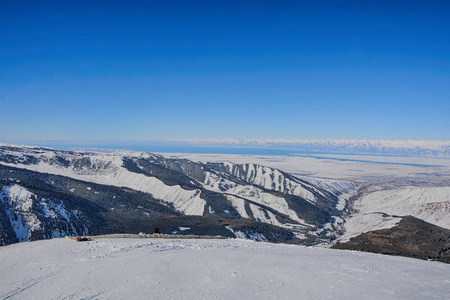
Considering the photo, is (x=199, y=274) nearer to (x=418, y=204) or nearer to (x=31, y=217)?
(x=31, y=217)

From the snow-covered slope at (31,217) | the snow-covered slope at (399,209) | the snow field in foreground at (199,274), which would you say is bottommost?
the snow-covered slope at (399,209)

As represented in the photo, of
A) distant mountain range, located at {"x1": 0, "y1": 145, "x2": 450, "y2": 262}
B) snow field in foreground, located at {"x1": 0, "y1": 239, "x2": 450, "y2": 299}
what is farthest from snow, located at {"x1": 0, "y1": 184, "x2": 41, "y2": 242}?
snow field in foreground, located at {"x1": 0, "y1": 239, "x2": 450, "y2": 299}

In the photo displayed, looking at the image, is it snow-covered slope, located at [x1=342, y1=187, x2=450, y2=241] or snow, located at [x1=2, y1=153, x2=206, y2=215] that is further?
snow, located at [x1=2, y1=153, x2=206, y2=215]

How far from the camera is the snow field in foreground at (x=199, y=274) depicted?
12664 mm

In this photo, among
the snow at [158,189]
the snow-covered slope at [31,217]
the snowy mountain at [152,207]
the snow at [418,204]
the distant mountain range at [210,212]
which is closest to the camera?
the snow-covered slope at [31,217]

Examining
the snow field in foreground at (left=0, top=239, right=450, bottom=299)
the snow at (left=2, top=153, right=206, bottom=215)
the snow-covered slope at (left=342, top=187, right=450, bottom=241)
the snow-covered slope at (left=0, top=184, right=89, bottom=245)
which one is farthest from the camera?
the snow at (left=2, top=153, right=206, bottom=215)

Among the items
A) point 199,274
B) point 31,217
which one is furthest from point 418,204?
point 31,217

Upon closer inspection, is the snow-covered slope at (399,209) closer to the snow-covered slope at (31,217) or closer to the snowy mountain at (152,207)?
the snowy mountain at (152,207)

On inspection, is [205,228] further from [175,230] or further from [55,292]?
[55,292]

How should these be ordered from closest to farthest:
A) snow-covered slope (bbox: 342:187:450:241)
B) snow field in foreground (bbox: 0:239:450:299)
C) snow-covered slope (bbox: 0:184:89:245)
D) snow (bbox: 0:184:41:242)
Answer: snow field in foreground (bbox: 0:239:450:299)
snow-covered slope (bbox: 0:184:89:245)
snow (bbox: 0:184:41:242)
snow-covered slope (bbox: 342:187:450:241)

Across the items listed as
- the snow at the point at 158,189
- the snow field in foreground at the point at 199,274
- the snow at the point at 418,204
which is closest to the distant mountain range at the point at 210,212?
the snow at the point at 418,204

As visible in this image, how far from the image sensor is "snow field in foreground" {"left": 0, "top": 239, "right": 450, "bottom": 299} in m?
12.7

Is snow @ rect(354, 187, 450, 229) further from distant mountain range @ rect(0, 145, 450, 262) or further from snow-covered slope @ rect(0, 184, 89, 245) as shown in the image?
snow-covered slope @ rect(0, 184, 89, 245)

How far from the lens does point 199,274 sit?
49.7ft
